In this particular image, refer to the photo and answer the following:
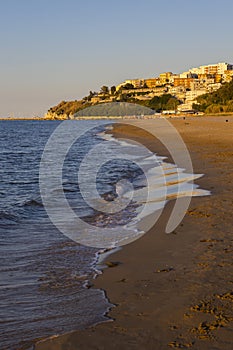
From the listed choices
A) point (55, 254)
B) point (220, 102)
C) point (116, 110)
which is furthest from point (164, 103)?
point (55, 254)

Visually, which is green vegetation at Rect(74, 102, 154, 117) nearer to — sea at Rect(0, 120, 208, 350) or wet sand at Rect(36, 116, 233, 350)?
sea at Rect(0, 120, 208, 350)

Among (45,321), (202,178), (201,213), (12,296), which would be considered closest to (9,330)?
(45,321)

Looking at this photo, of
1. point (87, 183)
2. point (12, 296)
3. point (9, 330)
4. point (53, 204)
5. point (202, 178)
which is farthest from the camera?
point (87, 183)

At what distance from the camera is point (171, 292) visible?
395 centimetres

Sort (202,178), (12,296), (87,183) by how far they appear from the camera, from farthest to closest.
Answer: (87,183), (202,178), (12,296)

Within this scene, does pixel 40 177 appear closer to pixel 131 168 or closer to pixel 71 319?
pixel 131 168

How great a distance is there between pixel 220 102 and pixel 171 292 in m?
95.7

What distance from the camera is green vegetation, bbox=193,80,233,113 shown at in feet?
288

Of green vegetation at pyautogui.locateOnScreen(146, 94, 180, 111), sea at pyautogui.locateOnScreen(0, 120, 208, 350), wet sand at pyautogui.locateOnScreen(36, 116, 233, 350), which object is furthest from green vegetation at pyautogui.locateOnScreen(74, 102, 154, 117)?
wet sand at pyautogui.locateOnScreen(36, 116, 233, 350)

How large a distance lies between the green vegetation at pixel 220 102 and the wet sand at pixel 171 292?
81.6 meters

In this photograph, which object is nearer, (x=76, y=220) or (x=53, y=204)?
(x=76, y=220)

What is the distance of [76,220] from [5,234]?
1380mm

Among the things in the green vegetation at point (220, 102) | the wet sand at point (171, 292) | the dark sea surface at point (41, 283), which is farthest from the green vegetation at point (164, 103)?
the wet sand at point (171, 292)

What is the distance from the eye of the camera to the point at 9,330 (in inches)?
135
